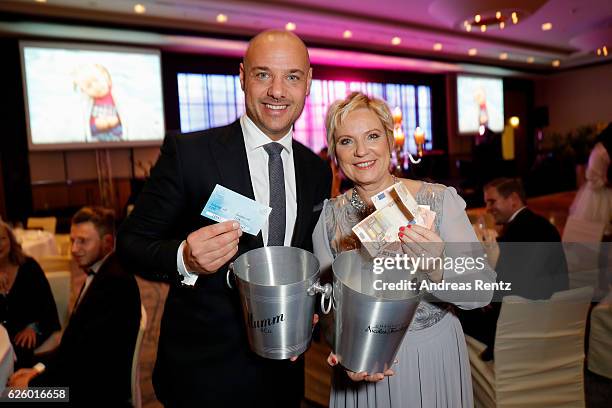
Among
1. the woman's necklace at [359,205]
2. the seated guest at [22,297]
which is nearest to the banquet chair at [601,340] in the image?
the woman's necklace at [359,205]

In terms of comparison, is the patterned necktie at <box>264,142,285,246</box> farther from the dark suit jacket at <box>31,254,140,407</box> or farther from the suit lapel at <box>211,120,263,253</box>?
→ the dark suit jacket at <box>31,254,140,407</box>

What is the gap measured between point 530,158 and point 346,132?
18.1 meters

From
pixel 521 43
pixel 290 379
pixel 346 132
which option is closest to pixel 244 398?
pixel 290 379

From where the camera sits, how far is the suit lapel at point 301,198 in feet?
4.98

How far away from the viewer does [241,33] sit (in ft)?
28.2

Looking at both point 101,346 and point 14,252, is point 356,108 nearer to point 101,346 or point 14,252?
point 101,346

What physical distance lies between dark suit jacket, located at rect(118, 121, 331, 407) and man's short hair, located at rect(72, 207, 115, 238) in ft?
4.56

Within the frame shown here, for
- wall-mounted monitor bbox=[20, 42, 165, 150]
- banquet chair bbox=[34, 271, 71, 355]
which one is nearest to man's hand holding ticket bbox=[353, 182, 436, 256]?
banquet chair bbox=[34, 271, 71, 355]

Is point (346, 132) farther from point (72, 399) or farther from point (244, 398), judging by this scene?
point (72, 399)

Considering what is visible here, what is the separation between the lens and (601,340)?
309cm

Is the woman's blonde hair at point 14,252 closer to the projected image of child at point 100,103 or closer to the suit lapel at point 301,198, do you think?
the suit lapel at point 301,198

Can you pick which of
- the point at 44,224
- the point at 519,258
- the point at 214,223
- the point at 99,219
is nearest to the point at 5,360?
the point at 99,219

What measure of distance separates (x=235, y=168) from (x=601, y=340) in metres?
3.04

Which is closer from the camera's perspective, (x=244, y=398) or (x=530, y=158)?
(x=244, y=398)
